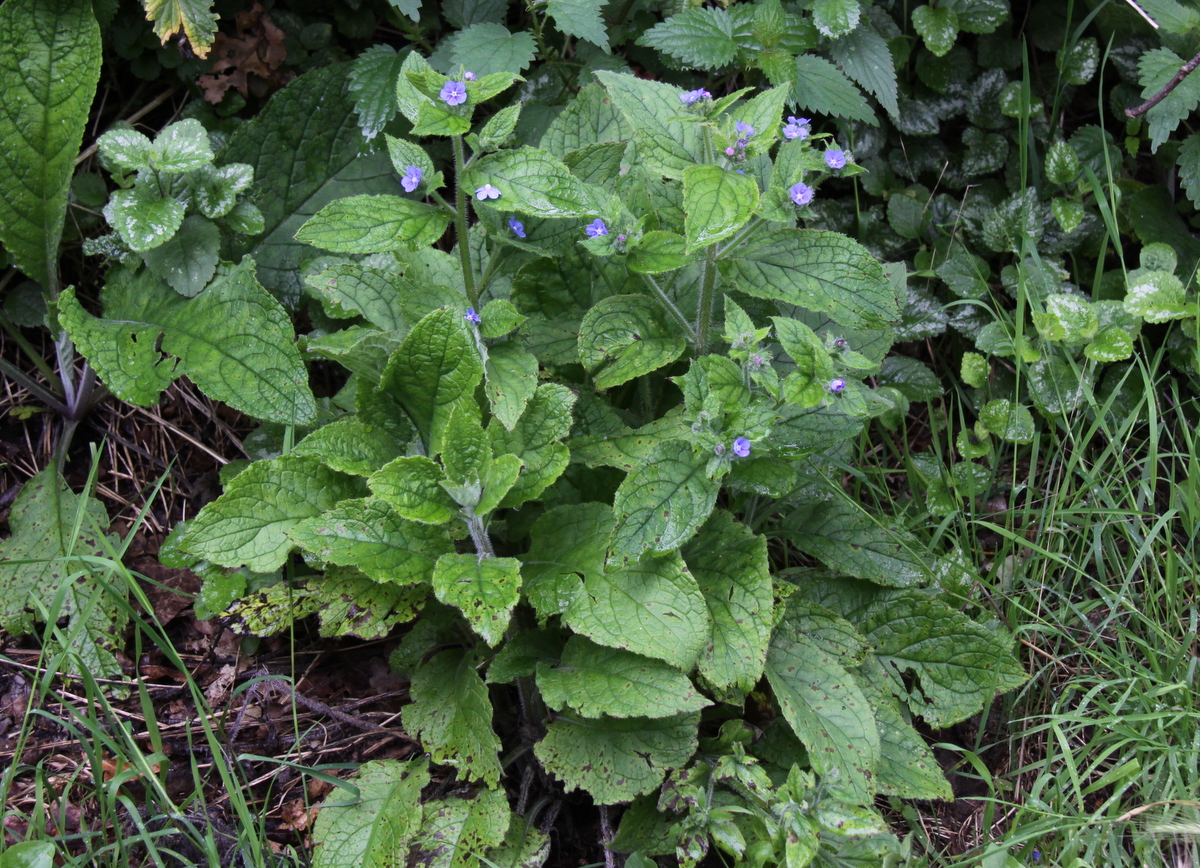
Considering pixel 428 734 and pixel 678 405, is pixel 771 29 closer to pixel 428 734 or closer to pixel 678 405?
pixel 678 405

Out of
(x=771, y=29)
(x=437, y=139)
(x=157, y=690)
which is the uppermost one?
(x=771, y=29)

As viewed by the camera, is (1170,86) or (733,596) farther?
(1170,86)

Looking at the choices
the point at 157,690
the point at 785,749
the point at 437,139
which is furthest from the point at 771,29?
the point at 157,690

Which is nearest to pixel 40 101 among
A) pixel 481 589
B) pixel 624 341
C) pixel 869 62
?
pixel 624 341

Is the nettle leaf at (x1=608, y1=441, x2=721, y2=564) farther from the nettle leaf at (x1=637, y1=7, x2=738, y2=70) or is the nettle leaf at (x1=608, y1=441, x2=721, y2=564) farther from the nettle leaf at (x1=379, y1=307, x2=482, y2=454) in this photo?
the nettle leaf at (x1=637, y1=7, x2=738, y2=70)

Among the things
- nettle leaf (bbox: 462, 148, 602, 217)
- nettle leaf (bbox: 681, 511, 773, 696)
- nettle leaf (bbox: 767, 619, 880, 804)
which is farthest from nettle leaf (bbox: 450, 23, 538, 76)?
nettle leaf (bbox: 767, 619, 880, 804)

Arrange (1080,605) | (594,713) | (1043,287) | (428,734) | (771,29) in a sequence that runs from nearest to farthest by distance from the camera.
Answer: (594,713)
(428,734)
(1080,605)
(771,29)
(1043,287)

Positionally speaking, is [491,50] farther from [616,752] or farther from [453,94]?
[616,752]
